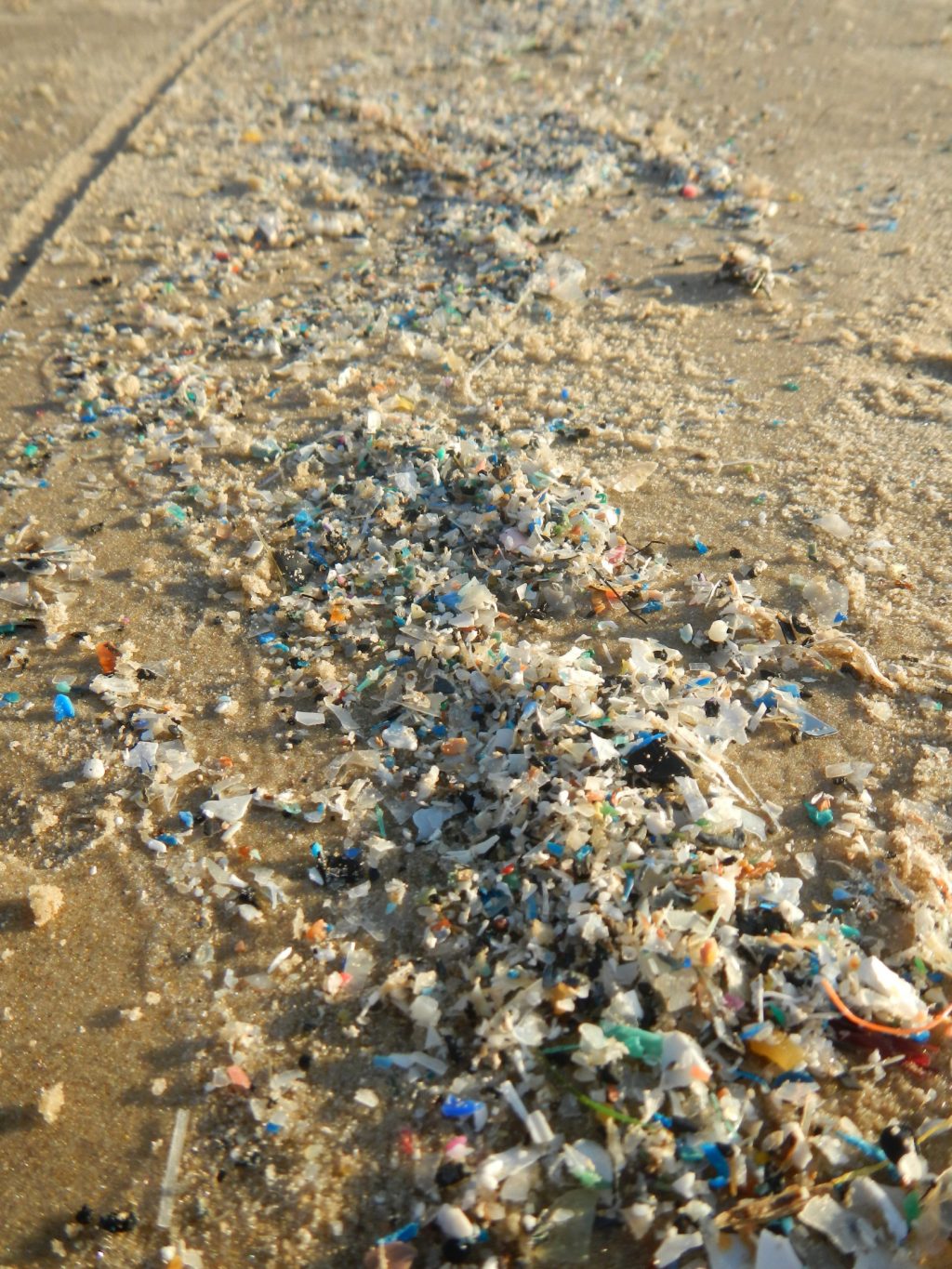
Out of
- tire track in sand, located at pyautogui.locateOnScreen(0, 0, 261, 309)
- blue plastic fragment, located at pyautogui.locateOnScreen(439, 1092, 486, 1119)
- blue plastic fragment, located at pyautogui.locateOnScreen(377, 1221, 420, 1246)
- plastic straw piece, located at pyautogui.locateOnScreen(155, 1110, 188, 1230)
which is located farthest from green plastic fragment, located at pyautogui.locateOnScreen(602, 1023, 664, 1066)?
tire track in sand, located at pyautogui.locateOnScreen(0, 0, 261, 309)

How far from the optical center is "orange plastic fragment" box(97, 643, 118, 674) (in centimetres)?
299

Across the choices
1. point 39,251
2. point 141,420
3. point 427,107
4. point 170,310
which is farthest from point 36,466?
point 427,107

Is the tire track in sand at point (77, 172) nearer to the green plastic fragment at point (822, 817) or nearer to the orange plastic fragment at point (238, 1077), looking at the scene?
the orange plastic fragment at point (238, 1077)

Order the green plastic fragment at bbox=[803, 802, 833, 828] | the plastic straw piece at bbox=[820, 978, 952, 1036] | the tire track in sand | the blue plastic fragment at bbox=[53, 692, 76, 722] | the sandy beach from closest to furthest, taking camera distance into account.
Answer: the sandy beach → the plastic straw piece at bbox=[820, 978, 952, 1036] → the green plastic fragment at bbox=[803, 802, 833, 828] → the blue plastic fragment at bbox=[53, 692, 76, 722] → the tire track in sand

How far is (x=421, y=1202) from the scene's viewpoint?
1.88 meters

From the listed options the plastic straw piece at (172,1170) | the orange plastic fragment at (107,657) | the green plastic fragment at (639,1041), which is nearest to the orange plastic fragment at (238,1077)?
the plastic straw piece at (172,1170)

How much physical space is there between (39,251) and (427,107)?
296cm

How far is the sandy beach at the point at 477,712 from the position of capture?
6.36 feet

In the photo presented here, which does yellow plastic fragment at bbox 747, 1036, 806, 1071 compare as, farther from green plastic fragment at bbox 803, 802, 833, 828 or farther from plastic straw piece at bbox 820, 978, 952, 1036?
green plastic fragment at bbox 803, 802, 833, 828

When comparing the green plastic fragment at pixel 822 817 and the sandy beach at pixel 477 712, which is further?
the green plastic fragment at pixel 822 817

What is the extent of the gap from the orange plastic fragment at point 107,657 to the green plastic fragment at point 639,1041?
6.40ft

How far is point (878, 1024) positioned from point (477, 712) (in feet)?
4.34

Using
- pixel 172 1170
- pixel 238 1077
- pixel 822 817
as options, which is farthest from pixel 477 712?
pixel 172 1170

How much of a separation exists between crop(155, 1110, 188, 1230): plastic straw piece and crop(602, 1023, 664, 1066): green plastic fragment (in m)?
0.96
